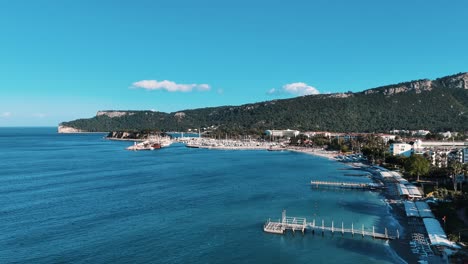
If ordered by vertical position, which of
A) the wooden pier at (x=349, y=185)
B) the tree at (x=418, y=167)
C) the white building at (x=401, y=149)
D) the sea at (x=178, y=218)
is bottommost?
the sea at (x=178, y=218)

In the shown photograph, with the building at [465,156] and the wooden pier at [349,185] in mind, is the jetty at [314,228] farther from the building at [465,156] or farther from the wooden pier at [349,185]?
the building at [465,156]

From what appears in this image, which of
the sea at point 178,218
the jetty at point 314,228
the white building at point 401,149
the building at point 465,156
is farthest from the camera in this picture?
the white building at point 401,149

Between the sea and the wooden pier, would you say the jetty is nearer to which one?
A: the sea

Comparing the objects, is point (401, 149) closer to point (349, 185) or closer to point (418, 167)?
point (418, 167)

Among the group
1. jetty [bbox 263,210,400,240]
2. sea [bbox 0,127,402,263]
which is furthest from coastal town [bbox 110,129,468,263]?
sea [bbox 0,127,402,263]

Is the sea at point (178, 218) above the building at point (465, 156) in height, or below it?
below

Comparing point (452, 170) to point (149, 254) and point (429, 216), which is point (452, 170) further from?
point (149, 254)

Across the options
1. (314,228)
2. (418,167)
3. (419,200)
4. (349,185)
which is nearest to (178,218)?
(314,228)

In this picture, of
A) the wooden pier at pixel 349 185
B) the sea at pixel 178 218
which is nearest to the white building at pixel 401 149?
the sea at pixel 178 218
